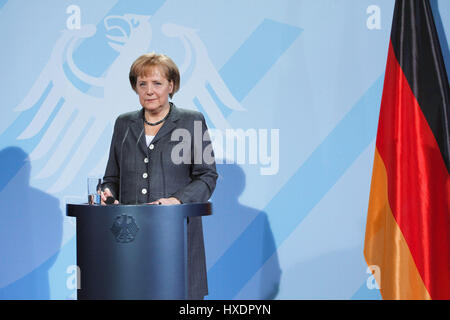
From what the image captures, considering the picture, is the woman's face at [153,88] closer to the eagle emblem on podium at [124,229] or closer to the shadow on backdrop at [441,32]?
the eagle emblem on podium at [124,229]

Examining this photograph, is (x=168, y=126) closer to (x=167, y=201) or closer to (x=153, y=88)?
(x=153, y=88)

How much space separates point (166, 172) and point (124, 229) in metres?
0.53

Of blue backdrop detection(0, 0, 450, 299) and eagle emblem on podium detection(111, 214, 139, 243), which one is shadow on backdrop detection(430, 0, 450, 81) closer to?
blue backdrop detection(0, 0, 450, 299)

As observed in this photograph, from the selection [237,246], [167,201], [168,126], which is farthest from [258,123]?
[167,201]

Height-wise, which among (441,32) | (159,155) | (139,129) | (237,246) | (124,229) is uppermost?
(441,32)

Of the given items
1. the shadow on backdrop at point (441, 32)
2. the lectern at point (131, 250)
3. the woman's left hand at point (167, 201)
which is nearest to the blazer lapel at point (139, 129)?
the woman's left hand at point (167, 201)

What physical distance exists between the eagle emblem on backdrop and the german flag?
101 centimetres

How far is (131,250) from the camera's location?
78.8 inches

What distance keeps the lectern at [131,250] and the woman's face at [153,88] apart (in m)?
0.65

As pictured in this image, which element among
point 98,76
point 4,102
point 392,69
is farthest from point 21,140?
point 392,69

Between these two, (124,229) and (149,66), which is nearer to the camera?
(124,229)

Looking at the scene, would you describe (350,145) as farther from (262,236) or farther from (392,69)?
(262,236)

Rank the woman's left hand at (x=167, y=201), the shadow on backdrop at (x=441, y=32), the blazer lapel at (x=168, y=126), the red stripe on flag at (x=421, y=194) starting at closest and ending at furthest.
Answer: the woman's left hand at (x=167, y=201) → the blazer lapel at (x=168, y=126) → the red stripe on flag at (x=421, y=194) → the shadow on backdrop at (x=441, y=32)

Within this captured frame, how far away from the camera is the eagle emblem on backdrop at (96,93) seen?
358 cm
